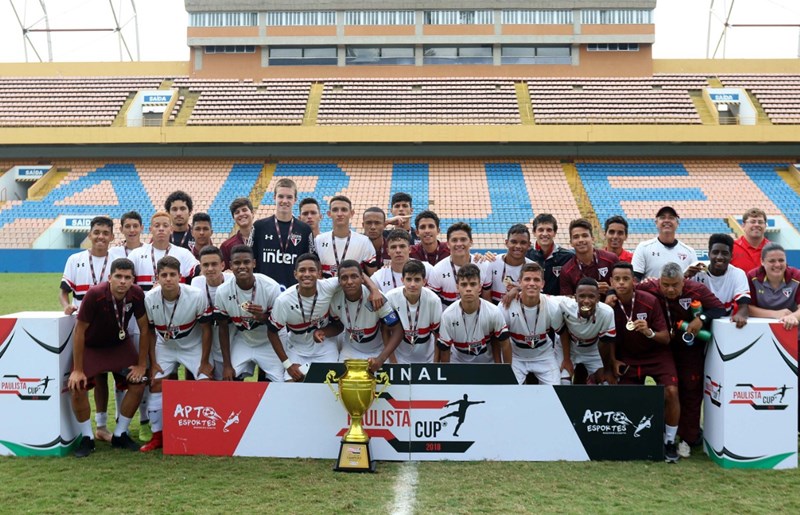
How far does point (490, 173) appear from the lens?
99.1ft

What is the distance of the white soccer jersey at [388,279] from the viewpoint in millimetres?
6277

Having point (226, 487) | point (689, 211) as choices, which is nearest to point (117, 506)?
point (226, 487)

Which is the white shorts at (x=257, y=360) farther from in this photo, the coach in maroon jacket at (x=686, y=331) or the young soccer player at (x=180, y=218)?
the coach in maroon jacket at (x=686, y=331)

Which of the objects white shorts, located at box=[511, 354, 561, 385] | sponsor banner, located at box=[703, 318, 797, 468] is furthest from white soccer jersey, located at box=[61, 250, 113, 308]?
sponsor banner, located at box=[703, 318, 797, 468]

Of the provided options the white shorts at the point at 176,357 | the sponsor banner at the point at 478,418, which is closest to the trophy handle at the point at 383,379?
the sponsor banner at the point at 478,418

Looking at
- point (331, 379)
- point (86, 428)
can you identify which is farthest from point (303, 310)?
point (86, 428)

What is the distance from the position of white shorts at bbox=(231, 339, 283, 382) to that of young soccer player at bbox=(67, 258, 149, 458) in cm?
75

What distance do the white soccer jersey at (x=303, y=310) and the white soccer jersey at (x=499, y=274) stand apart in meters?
1.54

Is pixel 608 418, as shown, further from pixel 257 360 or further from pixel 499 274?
pixel 257 360

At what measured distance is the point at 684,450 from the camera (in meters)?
5.41

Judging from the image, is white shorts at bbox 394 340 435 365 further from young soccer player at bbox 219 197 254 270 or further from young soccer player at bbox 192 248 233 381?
young soccer player at bbox 219 197 254 270

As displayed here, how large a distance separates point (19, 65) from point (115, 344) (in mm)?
36472

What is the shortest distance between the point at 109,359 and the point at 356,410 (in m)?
2.19

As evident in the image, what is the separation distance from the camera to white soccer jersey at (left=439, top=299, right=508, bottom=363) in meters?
5.63
